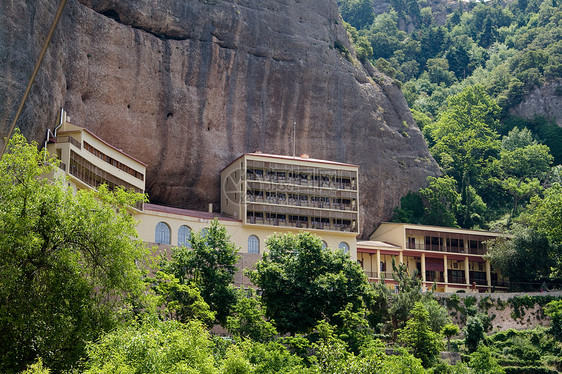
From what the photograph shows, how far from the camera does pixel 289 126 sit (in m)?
70.9

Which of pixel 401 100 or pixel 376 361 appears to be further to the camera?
pixel 401 100

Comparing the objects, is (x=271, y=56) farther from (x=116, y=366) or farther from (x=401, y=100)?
(x=116, y=366)

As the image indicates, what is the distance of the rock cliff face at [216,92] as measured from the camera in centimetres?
5947

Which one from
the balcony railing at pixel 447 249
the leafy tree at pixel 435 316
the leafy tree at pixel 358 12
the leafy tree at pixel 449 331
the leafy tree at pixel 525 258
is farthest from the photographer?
the leafy tree at pixel 358 12

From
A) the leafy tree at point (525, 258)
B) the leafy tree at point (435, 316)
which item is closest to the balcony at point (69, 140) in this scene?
the leafy tree at point (435, 316)

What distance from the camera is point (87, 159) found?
170 ft

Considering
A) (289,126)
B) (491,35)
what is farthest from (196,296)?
(491,35)

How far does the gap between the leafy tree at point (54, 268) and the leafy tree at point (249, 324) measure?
9866mm

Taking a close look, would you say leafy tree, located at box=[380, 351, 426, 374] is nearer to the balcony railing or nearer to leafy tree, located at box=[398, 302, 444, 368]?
leafy tree, located at box=[398, 302, 444, 368]

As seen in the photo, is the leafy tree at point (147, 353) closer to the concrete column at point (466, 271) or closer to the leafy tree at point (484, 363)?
the leafy tree at point (484, 363)

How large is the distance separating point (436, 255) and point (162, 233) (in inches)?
1076

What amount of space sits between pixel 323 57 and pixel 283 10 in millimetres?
5914

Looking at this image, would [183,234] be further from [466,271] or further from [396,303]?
[466,271]

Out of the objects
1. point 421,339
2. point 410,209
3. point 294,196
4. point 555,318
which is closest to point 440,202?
point 410,209
